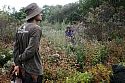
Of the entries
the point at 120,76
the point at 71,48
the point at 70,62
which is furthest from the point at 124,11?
the point at 120,76

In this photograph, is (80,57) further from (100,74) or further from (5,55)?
(5,55)

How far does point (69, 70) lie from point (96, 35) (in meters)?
6.06

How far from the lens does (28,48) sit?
562 cm

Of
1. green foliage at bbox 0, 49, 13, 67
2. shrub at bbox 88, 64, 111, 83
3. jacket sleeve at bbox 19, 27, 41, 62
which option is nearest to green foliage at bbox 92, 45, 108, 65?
shrub at bbox 88, 64, 111, 83

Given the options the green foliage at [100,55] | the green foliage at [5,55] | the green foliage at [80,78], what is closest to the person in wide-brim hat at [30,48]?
the green foliage at [80,78]

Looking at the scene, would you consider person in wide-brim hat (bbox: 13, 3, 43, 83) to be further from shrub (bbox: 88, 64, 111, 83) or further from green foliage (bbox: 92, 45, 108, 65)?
green foliage (bbox: 92, 45, 108, 65)

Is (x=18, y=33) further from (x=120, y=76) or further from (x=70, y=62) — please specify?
(x=70, y=62)

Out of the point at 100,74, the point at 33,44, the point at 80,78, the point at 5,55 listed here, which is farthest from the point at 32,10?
the point at 5,55

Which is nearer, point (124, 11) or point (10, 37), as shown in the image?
point (10, 37)

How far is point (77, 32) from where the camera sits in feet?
52.2

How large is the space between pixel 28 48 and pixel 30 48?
0.11ft

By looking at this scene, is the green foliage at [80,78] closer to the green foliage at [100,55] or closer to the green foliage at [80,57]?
the green foliage at [80,57]

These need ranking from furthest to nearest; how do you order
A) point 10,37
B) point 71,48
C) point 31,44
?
point 10,37, point 71,48, point 31,44

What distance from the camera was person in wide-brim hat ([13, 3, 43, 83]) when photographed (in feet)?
18.4
